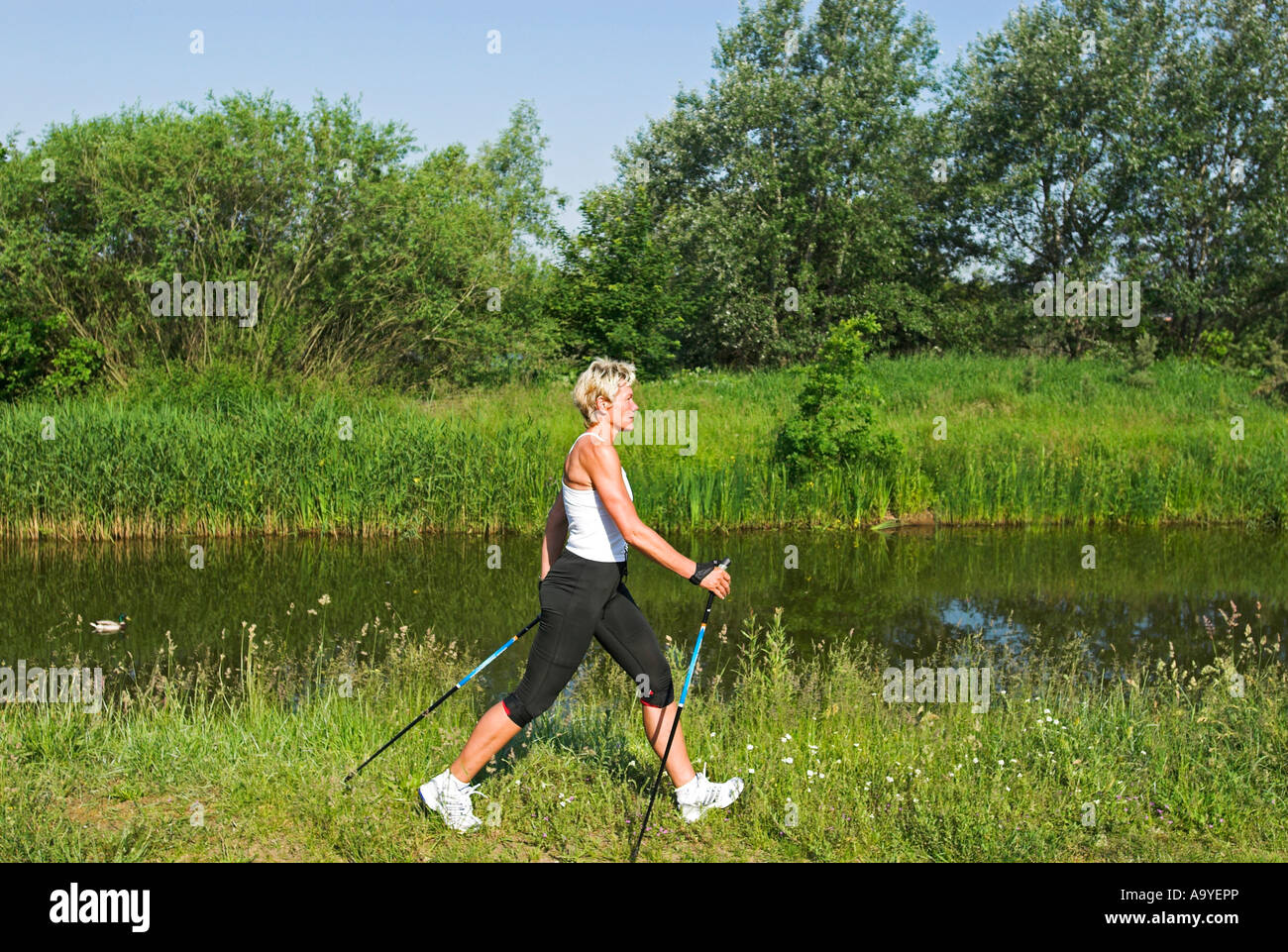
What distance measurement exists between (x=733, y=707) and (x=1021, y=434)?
42.3ft

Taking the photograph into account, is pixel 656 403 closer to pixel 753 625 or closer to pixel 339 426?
pixel 339 426

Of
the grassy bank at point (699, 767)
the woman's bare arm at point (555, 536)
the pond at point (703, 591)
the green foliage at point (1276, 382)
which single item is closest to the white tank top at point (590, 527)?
the woman's bare arm at point (555, 536)

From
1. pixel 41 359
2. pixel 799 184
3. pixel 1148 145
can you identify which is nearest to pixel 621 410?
pixel 41 359

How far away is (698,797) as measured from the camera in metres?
4.95

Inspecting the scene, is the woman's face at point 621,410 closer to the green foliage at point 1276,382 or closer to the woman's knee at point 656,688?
the woman's knee at point 656,688

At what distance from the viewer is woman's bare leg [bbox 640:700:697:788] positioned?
16.3ft

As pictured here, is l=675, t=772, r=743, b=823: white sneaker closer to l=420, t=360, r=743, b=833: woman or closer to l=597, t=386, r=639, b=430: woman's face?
l=420, t=360, r=743, b=833: woman

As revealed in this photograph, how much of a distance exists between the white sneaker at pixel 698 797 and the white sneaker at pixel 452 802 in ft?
2.83

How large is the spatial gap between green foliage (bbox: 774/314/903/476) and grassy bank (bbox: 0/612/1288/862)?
914 centimetres

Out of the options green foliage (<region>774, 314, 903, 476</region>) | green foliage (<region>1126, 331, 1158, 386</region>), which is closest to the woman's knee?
green foliage (<region>774, 314, 903, 476</region>)

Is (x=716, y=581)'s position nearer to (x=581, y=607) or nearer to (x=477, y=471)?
(x=581, y=607)

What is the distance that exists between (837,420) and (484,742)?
1188 centimetres

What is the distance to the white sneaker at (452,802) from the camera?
15.7 ft

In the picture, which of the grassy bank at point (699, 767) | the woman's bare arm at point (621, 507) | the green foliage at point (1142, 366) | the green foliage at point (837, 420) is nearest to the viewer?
the woman's bare arm at point (621, 507)
